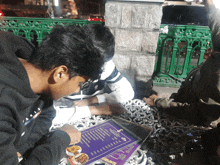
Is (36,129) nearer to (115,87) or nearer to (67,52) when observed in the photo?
(67,52)

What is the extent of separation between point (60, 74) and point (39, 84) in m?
0.16

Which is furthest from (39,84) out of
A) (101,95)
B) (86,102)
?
(101,95)

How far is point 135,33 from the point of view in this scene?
2641mm

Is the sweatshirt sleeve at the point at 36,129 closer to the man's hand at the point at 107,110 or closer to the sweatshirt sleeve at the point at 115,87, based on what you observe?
the man's hand at the point at 107,110

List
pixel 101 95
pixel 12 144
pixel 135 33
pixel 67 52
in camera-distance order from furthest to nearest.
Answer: pixel 135 33, pixel 101 95, pixel 67 52, pixel 12 144

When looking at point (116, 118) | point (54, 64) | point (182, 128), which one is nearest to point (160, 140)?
point (182, 128)

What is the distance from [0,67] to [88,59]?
0.44 meters

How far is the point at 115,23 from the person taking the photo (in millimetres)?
2611

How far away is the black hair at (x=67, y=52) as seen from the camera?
911 mm

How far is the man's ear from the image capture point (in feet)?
3.13

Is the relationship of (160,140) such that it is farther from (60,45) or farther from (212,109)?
(60,45)

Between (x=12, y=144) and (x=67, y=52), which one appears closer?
(x=12, y=144)

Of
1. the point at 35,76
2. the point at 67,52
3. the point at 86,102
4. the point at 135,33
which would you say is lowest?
the point at 86,102

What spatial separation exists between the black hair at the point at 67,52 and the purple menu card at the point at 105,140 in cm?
47
